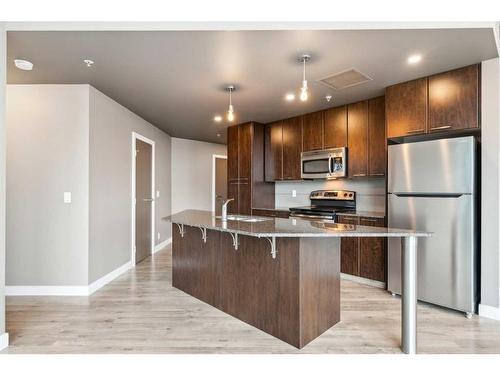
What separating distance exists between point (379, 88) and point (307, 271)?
2274mm

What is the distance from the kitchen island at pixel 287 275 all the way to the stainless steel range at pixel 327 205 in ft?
4.38

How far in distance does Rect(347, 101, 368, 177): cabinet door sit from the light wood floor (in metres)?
1.54

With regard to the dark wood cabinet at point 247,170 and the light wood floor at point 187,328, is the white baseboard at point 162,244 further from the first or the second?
the light wood floor at point 187,328

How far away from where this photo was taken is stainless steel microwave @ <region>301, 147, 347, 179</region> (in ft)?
12.7

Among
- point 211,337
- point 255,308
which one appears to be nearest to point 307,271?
point 255,308

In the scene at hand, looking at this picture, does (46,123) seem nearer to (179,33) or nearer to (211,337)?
(179,33)

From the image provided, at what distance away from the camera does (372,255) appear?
11.1 ft

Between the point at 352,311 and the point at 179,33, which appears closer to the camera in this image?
the point at 179,33

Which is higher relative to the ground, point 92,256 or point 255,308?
point 92,256

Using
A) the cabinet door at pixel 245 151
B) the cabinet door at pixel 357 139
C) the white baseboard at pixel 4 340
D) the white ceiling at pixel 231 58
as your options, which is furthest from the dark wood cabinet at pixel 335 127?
the white baseboard at pixel 4 340

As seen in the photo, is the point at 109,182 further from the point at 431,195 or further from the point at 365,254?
the point at 431,195
